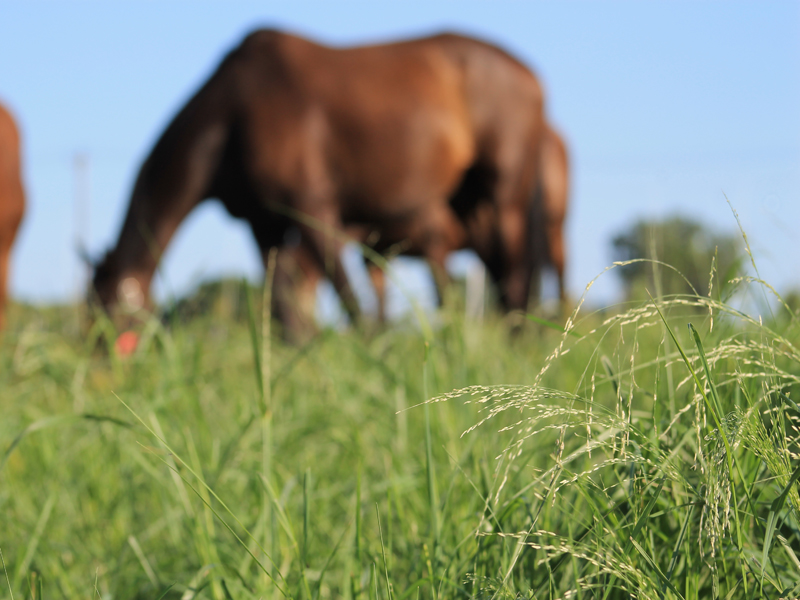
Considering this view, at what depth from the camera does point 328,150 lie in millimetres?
4320

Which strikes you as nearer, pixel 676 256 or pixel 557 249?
pixel 676 256

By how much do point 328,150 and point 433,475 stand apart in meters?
3.83

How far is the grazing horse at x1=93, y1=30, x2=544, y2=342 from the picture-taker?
416cm

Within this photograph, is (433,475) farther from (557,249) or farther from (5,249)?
(557,249)

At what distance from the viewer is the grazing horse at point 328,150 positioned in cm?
416

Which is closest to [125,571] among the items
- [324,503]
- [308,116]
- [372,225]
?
[324,503]

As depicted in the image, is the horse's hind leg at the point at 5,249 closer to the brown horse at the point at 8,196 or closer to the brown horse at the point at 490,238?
the brown horse at the point at 8,196

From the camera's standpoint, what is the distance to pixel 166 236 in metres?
4.34

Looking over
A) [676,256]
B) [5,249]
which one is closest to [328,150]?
[5,249]

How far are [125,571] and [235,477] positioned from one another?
20cm

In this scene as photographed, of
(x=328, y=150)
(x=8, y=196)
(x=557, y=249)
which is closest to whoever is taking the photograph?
(x=328, y=150)

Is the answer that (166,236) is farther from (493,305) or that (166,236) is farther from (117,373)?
(117,373)

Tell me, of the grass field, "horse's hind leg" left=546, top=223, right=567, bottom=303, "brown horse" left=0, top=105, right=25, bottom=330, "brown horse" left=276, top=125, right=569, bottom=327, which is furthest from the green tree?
"brown horse" left=0, top=105, right=25, bottom=330

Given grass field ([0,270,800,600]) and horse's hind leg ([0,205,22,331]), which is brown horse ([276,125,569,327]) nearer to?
horse's hind leg ([0,205,22,331])
